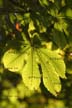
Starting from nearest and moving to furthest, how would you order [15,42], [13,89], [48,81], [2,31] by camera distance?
[48,81] → [15,42] → [2,31] → [13,89]

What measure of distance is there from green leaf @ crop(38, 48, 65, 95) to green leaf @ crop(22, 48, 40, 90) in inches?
1.0

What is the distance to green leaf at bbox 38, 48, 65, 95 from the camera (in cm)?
121

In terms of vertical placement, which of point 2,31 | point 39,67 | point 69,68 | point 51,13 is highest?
point 51,13

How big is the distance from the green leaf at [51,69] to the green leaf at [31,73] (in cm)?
3

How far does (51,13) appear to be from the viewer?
1313 mm

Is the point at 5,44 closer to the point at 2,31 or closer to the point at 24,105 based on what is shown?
the point at 2,31

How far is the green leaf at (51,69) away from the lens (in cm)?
121

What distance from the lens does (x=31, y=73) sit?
3.99 feet

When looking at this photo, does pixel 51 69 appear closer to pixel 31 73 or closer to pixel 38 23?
pixel 31 73

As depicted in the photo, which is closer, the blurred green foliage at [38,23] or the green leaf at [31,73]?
the green leaf at [31,73]

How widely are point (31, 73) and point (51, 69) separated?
0.26 ft

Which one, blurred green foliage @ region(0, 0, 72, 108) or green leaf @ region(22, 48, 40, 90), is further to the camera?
A: blurred green foliage @ region(0, 0, 72, 108)

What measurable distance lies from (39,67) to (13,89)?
1.44 meters

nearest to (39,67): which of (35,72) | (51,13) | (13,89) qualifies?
(35,72)
